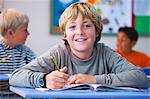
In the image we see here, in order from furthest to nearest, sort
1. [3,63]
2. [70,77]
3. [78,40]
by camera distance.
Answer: [3,63], [78,40], [70,77]

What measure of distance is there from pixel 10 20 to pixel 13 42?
16 cm

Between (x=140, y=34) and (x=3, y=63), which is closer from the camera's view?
(x=3, y=63)


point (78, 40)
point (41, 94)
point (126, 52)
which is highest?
point (78, 40)

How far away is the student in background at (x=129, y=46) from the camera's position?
4.26 metres

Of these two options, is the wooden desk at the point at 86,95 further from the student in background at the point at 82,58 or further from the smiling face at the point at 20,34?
the smiling face at the point at 20,34

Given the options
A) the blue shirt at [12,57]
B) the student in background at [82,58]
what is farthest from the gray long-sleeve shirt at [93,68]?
the blue shirt at [12,57]

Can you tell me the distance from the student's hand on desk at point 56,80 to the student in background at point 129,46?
2.75 m

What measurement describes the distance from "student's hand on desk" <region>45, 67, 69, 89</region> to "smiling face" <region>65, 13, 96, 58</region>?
241 millimetres

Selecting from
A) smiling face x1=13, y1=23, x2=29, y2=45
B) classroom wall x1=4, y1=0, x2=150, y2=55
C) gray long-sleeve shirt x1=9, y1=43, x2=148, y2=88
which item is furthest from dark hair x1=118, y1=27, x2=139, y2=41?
gray long-sleeve shirt x1=9, y1=43, x2=148, y2=88

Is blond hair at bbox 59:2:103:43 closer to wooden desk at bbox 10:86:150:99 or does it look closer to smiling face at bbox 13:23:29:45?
wooden desk at bbox 10:86:150:99

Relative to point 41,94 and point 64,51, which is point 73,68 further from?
point 41,94

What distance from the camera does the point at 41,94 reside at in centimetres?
131

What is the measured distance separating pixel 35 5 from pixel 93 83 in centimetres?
307

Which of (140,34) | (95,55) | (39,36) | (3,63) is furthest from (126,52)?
(95,55)
